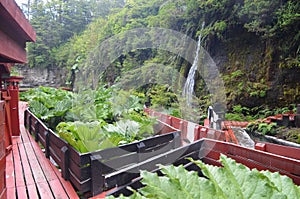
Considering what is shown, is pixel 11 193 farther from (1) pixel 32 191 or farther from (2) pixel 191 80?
(2) pixel 191 80

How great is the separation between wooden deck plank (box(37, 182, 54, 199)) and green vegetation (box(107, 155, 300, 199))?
1.51 m

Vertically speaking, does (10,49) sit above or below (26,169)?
above

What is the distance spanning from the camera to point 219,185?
0.55 metres

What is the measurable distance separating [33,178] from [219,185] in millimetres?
2011

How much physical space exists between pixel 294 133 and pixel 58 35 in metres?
20.5

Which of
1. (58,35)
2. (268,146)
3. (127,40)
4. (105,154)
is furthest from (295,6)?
(58,35)

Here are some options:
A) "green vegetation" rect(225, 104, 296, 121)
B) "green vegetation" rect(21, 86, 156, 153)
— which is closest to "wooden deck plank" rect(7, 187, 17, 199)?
"green vegetation" rect(21, 86, 156, 153)

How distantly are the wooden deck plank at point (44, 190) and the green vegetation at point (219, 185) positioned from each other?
4.96 feet

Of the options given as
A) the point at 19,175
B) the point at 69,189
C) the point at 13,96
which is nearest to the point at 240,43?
the point at 13,96

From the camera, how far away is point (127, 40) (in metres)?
11.2

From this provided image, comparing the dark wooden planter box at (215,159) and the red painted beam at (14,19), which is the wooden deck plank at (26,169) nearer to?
the dark wooden planter box at (215,159)

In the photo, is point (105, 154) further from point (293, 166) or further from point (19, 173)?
point (293, 166)

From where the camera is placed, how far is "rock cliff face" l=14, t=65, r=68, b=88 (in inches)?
752

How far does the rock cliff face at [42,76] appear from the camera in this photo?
19109 mm
